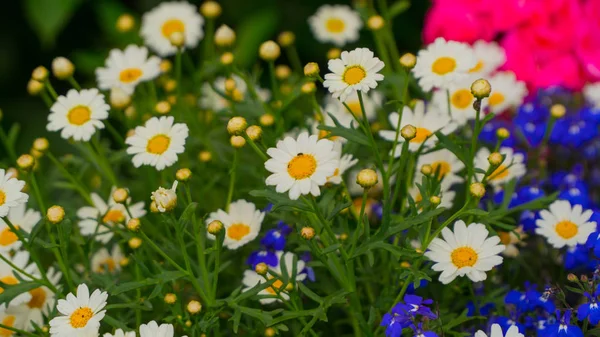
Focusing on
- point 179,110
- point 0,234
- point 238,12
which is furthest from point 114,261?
point 238,12

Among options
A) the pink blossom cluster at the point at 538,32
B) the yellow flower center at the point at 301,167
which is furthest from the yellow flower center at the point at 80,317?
the pink blossom cluster at the point at 538,32

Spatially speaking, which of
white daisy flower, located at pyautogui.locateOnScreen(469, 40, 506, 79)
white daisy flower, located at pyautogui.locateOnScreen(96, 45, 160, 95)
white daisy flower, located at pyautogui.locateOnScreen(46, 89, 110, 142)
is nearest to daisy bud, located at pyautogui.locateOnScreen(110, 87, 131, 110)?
white daisy flower, located at pyautogui.locateOnScreen(96, 45, 160, 95)

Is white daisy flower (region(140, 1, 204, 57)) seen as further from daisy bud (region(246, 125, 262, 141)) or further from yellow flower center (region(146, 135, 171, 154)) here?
daisy bud (region(246, 125, 262, 141))

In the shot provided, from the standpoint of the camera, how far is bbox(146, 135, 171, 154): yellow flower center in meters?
1.21

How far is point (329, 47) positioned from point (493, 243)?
1.41 metres

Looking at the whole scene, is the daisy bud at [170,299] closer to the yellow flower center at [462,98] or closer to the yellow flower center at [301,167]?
the yellow flower center at [301,167]

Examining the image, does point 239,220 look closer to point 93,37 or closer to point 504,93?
point 504,93

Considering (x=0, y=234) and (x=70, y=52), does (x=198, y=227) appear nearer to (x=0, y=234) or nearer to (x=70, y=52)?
(x=0, y=234)

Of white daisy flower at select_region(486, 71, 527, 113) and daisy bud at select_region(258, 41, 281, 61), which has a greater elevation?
daisy bud at select_region(258, 41, 281, 61)

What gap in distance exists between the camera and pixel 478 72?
59.1 inches

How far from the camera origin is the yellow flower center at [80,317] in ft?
3.38

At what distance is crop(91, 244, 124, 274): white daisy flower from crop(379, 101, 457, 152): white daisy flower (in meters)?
0.51

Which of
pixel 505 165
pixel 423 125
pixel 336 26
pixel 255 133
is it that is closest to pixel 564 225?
pixel 505 165

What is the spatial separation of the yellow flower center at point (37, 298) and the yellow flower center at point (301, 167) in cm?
55
